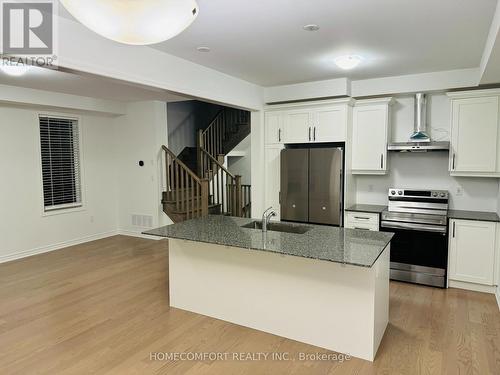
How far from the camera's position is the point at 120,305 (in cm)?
367

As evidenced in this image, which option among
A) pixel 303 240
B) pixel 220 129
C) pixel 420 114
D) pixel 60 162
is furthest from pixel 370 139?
pixel 60 162

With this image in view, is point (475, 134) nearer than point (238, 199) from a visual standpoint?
Yes

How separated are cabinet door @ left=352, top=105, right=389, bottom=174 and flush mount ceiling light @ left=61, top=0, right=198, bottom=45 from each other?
11.7ft

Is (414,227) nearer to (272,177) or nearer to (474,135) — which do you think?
(474,135)

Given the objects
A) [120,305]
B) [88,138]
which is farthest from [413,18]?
[88,138]

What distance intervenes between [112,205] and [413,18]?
6093mm

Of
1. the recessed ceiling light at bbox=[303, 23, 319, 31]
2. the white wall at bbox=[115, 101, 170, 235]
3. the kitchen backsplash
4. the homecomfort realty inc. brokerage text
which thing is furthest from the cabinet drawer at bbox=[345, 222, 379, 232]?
the white wall at bbox=[115, 101, 170, 235]

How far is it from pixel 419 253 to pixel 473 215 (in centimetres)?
77

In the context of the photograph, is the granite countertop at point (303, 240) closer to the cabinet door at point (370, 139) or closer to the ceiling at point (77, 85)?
the ceiling at point (77, 85)

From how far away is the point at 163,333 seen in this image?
308 centimetres

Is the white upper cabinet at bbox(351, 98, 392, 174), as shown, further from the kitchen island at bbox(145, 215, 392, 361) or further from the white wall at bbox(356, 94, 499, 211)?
the kitchen island at bbox(145, 215, 392, 361)

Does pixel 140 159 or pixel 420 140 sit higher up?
pixel 420 140

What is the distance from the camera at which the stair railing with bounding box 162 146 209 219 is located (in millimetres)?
5848

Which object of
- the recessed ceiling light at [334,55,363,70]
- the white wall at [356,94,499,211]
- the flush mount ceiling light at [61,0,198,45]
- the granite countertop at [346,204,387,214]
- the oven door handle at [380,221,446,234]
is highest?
the recessed ceiling light at [334,55,363,70]
